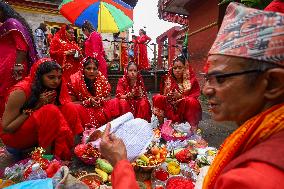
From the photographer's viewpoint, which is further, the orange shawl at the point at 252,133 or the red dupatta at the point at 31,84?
the red dupatta at the point at 31,84

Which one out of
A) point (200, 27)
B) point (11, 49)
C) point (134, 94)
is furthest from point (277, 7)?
point (200, 27)

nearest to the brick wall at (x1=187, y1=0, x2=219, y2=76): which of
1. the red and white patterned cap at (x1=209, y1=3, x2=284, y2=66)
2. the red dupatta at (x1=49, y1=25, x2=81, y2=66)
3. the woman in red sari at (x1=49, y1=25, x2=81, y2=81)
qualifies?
the woman in red sari at (x1=49, y1=25, x2=81, y2=81)

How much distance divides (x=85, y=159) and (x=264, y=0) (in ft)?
10.6

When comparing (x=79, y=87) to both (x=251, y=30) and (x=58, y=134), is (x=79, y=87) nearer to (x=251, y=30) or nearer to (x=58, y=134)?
(x=58, y=134)

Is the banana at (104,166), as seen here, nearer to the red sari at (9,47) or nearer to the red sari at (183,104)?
the red sari at (9,47)

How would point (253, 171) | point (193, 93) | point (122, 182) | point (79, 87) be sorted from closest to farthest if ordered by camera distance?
point (253, 171) < point (122, 182) < point (79, 87) < point (193, 93)

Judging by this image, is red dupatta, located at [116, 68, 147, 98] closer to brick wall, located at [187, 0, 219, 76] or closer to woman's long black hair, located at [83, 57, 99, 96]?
woman's long black hair, located at [83, 57, 99, 96]

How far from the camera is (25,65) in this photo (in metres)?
3.75

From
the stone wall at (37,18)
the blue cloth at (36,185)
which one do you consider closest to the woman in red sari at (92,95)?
the blue cloth at (36,185)

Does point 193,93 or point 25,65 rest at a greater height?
point 25,65

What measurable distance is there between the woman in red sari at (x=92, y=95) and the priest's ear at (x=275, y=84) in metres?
3.26

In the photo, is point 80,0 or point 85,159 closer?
point 85,159

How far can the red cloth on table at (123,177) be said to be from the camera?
108cm

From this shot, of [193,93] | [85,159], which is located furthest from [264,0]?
[85,159]
